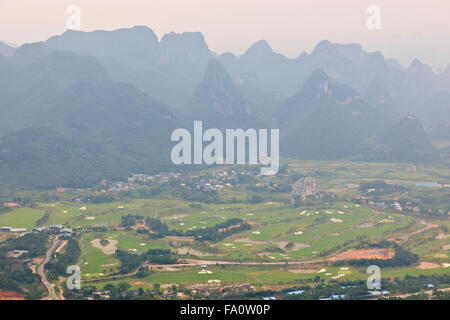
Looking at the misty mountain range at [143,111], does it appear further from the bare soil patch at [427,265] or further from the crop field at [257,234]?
the bare soil patch at [427,265]

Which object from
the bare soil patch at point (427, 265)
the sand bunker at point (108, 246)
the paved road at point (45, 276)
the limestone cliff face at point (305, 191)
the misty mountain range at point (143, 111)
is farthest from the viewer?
the misty mountain range at point (143, 111)

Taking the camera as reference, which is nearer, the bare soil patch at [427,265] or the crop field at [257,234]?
the crop field at [257,234]

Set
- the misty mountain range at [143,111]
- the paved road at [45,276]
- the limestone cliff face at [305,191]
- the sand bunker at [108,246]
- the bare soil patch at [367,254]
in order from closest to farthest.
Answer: the paved road at [45,276]
the bare soil patch at [367,254]
the sand bunker at [108,246]
the limestone cliff face at [305,191]
the misty mountain range at [143,111]

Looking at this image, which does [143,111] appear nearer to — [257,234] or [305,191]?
[305,191]

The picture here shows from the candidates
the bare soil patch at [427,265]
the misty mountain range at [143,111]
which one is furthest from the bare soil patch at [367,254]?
the misty mountain range at [143,111]

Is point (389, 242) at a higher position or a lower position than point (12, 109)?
lower
